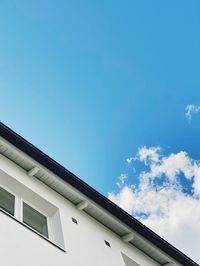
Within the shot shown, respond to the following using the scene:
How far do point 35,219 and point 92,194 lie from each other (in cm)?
259

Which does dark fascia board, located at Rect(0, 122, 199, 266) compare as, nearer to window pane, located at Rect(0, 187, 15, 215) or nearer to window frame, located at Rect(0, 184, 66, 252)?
window frame, located at Rect(0, 184, 66, 252)

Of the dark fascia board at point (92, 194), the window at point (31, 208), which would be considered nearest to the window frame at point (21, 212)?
the window at point (31, 208)

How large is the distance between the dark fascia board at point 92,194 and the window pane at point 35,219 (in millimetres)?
1695

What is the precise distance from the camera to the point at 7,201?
11.0m

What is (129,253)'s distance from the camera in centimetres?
1320

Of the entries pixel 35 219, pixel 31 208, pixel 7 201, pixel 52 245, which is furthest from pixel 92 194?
pixel 52 245

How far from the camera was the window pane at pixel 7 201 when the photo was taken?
1060 centimetres

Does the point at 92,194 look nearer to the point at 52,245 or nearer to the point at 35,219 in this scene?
the point at 35,219

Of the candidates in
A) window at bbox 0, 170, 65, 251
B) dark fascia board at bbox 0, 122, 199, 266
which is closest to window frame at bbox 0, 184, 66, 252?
window at bbox 0, 170, 65, 251

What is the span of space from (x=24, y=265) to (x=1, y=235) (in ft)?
2.66

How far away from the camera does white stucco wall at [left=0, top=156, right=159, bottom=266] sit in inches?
348

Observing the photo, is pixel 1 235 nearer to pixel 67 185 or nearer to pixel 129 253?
pixel 67 185

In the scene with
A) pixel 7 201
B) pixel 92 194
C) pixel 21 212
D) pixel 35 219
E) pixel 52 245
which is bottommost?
pixel 52 245

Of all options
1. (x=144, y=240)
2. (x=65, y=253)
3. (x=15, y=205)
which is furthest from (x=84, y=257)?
(x=144, y=240)
